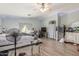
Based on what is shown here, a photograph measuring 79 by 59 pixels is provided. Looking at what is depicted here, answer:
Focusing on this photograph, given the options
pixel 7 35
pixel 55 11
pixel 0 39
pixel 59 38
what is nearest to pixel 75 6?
pixel 55 11

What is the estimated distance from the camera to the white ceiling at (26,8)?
1.52m

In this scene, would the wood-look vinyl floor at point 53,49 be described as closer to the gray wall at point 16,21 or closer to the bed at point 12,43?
the bed at point 12,43

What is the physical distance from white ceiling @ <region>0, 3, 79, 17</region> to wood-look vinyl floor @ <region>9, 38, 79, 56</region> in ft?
1.76

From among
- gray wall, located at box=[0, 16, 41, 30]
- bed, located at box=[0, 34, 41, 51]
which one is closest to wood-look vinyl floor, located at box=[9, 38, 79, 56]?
bed, located at box=[0, 34, 41, 51]

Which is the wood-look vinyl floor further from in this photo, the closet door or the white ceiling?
the white ceiling

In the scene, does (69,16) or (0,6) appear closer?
(0,6)

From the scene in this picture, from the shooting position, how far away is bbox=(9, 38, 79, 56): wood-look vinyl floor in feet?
5.10

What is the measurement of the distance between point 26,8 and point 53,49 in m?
0.86

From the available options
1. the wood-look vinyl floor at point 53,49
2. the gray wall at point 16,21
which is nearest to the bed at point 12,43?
the wood-look vinyl floor at point 53,49

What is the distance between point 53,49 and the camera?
1564 mm

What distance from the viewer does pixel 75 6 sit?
5.10ft

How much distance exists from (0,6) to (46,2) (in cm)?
79

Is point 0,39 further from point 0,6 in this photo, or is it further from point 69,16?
point 69,16

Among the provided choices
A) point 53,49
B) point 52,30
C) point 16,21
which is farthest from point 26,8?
point 53,49
